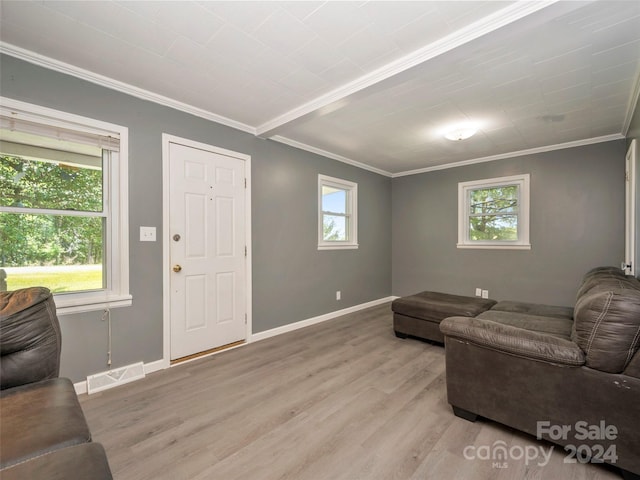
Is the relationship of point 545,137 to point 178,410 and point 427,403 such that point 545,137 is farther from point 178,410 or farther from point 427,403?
point 178,410

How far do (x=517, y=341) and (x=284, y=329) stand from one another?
8.78 feet

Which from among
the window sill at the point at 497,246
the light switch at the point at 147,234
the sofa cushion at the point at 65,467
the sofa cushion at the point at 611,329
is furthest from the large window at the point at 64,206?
the window sill at the point at 497,246

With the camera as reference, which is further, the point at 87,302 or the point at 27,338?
the point at 87,302

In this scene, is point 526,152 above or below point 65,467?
above

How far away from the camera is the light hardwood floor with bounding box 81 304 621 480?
153 centimetres

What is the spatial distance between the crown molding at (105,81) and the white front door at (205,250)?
36 cm

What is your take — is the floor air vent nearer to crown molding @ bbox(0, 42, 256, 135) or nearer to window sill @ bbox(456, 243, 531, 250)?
crown molding @ bbox(0, 42, 256, 135)

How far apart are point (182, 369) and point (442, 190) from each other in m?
4.63

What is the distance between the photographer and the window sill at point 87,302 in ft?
7.28

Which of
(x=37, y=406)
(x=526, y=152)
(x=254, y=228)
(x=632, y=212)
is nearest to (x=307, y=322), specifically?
(x=254, y=228)

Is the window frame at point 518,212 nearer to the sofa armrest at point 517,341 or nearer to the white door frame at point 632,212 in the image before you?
the white door frame at point 632,212

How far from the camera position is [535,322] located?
7.95 ft

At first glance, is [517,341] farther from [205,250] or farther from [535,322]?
Answer: [205,250]

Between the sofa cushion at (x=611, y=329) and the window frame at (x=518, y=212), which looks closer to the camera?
the sofa cushion at (x=611, y=329)
